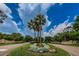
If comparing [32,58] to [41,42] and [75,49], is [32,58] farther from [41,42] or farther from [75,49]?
[75,49]

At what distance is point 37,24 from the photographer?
2963mm

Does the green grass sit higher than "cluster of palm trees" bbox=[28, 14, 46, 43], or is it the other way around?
"cluster of palm trees" bbox=[28, 14, 46, 43]

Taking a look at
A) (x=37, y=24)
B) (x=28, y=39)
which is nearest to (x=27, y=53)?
(x=28, y=39)

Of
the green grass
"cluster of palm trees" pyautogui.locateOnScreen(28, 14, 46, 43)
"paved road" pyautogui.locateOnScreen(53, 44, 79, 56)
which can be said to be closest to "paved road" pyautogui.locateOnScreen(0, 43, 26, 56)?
the green grass

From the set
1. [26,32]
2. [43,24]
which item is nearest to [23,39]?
[26,32]

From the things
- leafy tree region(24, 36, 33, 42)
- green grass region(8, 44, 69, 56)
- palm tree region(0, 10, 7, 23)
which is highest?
palm tree region(0, 10, 7, 23)

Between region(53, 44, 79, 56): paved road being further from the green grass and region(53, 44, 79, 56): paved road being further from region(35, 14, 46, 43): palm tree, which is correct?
region(35, 14, 46, 43): palm tree

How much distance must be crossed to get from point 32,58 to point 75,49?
1.57 ft

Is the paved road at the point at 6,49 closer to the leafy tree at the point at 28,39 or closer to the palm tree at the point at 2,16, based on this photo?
the leafy tree at the point at 28,39

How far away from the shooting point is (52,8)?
116 inches

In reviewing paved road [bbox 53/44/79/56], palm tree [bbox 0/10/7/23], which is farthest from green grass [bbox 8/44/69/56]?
palm tree [bbox 0/10/7/23]

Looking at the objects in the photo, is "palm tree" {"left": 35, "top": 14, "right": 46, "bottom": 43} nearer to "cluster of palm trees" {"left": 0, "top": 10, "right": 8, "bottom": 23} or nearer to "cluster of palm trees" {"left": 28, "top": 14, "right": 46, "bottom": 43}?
"cluster of palm trees" {"left": 28, "top": 14, "right": 46, "bottom": 43}

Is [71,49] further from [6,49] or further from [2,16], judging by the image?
[2,16]

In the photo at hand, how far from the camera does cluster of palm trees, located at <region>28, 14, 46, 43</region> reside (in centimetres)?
294
